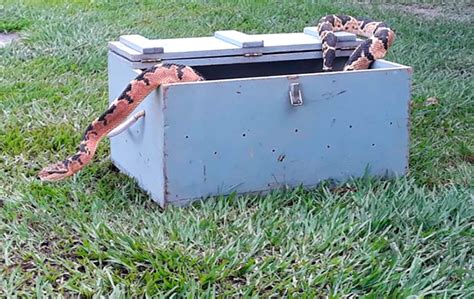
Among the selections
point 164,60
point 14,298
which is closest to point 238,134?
point 164,60

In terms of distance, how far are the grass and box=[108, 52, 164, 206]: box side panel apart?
7cm

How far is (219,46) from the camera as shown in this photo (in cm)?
450

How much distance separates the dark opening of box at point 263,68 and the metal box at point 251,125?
0.01 meters

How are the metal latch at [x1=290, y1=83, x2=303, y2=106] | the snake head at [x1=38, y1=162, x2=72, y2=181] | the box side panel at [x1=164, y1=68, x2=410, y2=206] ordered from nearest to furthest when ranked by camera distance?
the box side panel at [x1=164, y1=68, x2=410, y2=206] → the metal latch at [x1=290, y1=83, x2=303, y2=106] → the snake head at [x1=38, y1=162, x2=72, y2=181]

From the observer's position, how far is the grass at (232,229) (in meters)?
3.19

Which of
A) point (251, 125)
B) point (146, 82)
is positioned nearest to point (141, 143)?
point (146, 82)

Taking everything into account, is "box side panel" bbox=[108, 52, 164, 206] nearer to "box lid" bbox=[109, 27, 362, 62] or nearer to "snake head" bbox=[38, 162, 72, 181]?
"box lid" bbox=[109, 27, 362, 62]

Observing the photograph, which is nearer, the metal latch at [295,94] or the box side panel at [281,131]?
the box side panel at [281,131]

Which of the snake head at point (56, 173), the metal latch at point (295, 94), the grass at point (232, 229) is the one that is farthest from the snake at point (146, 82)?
the metal latch at point (295, 94)

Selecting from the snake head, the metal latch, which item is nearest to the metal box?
the metal latch

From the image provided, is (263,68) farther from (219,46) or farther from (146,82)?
(146,82)

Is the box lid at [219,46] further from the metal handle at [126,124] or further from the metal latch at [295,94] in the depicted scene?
the metal latch at [295,94]

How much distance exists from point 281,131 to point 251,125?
159mm

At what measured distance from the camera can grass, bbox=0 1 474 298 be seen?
319 cm
